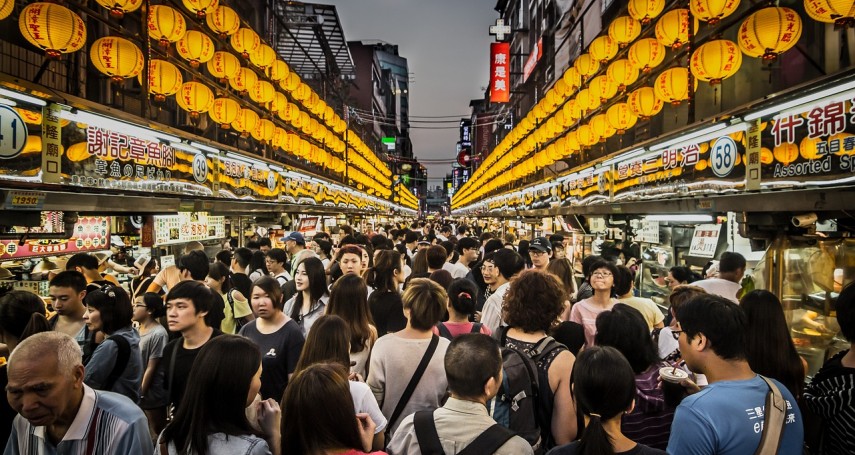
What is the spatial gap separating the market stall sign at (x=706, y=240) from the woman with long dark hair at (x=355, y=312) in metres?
7.75

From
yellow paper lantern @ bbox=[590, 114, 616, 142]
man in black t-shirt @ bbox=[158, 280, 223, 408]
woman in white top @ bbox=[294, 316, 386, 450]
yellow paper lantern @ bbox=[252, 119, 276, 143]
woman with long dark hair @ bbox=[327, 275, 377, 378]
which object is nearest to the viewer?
woman in white top @ bbox=[294, 316, 386, 450]

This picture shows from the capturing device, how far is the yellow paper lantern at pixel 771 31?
19.7ft

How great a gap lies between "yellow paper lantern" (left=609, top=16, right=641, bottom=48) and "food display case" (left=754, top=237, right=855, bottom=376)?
5189mm

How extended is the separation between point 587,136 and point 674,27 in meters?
3.73

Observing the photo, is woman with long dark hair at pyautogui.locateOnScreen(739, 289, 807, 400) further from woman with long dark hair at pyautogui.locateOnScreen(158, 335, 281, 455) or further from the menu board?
the menu board

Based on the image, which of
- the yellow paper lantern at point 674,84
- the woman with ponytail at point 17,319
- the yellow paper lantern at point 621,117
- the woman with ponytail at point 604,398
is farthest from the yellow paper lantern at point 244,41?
the woman with ponytail at point 604,398

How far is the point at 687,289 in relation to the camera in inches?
196

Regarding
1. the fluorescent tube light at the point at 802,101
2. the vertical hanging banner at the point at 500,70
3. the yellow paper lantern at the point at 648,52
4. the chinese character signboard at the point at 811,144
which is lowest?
the chinese character signboard at the point at 811,144

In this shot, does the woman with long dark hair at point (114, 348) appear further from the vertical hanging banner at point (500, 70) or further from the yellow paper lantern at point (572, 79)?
the vertical hanging banner at point (500, 70)

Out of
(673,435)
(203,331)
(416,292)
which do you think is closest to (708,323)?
(673,435)

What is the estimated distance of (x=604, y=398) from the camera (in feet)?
7.78

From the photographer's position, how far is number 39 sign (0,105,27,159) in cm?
516

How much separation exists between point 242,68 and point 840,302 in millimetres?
11597

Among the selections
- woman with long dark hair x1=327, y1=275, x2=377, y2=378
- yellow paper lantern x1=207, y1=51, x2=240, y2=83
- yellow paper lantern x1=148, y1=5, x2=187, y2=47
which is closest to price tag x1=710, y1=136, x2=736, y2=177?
woman with long dark hair x1=327, y1=275, x2=377, y2=378
